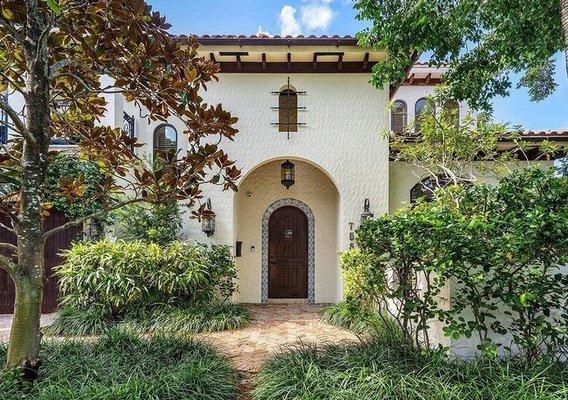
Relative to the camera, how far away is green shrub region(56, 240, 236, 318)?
7117mm

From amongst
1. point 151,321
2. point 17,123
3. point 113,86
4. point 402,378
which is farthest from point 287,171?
point 17,123

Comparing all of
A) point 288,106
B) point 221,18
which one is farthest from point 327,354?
point 221,18

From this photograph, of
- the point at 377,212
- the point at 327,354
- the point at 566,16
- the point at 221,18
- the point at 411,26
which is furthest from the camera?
the point at 377,212

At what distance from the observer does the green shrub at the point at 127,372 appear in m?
3.55

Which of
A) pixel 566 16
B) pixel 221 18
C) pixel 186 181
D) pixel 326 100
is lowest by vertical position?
pixel 186 181

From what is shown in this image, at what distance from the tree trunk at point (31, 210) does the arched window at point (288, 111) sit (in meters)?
5.90

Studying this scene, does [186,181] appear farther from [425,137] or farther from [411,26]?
[425,137]

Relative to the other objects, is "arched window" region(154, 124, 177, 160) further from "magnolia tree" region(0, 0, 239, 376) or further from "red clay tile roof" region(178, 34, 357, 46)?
"magnolia tree" region(0, 0, 239, 376)

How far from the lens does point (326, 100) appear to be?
29.6ft

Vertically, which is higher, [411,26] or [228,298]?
[411,26]

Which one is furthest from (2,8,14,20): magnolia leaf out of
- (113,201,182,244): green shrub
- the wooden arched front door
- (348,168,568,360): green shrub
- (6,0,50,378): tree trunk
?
the wooden arched front door

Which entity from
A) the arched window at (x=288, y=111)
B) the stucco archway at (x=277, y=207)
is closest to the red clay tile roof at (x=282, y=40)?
the arched window at (x=288, y=111)

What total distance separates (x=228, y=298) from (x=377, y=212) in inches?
169

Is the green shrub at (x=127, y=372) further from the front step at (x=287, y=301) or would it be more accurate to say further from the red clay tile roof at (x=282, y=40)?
the red clay tile roof at (x=282, y=40)
